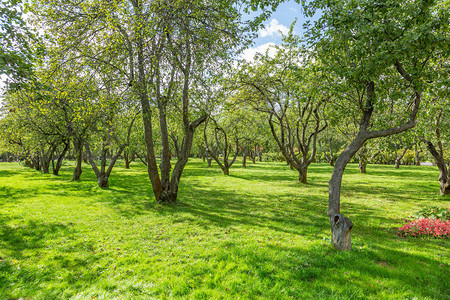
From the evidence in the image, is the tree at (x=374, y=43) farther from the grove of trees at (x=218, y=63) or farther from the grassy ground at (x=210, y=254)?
the grassy ground at (x=210, y=254)

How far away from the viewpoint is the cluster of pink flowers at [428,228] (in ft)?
27.3

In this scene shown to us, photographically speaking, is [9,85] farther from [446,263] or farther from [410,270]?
[446,263]

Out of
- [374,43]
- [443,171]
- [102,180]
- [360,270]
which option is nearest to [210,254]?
[360,270]

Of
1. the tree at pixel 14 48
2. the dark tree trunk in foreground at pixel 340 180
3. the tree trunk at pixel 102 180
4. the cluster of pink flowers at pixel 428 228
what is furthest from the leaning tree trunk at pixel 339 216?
the tree trunk at pixel 102 180

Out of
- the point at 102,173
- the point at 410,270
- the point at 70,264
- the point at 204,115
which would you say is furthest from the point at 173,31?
the point at 102,173

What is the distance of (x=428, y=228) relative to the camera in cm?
866

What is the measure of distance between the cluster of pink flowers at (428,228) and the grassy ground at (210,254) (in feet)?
1.60

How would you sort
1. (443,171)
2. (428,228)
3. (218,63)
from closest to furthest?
1. (428,228)
2. (218,63)
3. (443,171)

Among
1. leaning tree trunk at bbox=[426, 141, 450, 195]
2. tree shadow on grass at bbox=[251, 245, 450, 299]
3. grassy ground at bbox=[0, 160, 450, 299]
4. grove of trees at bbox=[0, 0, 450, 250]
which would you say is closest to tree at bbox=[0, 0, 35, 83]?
grove of trees at bbox=[0, 0, 450, 250]

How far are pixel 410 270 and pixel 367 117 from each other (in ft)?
16.1

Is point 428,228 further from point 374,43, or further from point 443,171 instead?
point 443,171

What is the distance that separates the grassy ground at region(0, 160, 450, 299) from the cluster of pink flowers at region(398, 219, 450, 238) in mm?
489

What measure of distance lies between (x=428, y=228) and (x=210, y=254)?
8791 millimetres

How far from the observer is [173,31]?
10172mm
